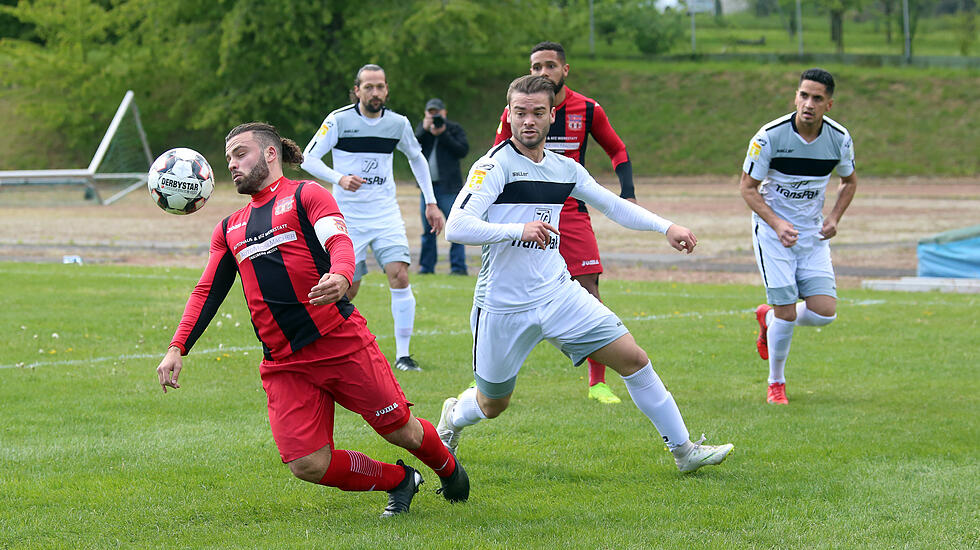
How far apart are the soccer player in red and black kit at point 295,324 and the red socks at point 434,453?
17 cm

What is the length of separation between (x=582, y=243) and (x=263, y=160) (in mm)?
3618

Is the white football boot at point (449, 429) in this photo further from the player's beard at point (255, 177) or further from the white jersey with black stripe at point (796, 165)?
the white jersey with black stripe at point (796, 165)

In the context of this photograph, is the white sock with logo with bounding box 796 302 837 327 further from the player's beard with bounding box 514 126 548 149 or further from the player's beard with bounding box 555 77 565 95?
the player's beard with bounding box 514 126 548 149

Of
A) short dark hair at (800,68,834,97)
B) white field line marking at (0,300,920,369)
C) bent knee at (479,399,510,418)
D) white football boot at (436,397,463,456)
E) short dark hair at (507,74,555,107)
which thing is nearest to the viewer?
short dark hair at (507,74,555,107)

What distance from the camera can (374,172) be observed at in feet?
33.7

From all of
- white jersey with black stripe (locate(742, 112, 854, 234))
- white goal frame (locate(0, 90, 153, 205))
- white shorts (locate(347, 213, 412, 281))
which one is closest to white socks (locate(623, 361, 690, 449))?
white jersey with black stripe (locate(742, 112, 854, 234))

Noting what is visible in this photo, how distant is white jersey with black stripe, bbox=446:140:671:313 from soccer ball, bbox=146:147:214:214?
1.28 meters

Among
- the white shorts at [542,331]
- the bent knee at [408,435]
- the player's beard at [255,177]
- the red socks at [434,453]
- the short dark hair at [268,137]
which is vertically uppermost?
the short dark hair at [268,137]

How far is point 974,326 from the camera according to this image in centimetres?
1148

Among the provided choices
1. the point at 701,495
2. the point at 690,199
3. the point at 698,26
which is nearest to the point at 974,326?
the point at 701,495

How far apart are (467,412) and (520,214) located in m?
1.17

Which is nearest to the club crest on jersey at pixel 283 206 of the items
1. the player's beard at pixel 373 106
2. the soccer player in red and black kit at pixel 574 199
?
the soccer player in red and black kit at pixel 574 199

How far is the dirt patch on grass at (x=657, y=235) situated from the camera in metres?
18.6

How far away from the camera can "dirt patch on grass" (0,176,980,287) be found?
18645mm
